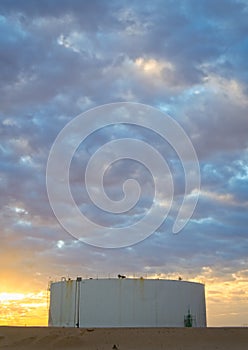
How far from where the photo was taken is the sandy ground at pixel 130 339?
45594mm

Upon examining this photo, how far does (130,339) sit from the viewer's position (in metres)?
48.4

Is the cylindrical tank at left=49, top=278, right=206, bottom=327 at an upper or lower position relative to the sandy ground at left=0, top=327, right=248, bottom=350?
upper

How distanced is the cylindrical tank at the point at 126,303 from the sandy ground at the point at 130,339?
655cm

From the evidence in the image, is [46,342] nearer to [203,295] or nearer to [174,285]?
[174,285]

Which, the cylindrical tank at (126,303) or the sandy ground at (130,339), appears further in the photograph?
the cylindrical tank at (126,303)

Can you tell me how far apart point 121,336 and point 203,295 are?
19754 mm

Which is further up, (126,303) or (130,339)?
(126,303)

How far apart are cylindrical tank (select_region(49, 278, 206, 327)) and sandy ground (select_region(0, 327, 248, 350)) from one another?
6.55 m

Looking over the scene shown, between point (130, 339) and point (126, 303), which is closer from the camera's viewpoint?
point (130, 339)

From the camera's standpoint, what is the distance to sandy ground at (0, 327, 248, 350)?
1795 inches

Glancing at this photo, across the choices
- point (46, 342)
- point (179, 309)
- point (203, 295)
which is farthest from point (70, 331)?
point (203, 295)

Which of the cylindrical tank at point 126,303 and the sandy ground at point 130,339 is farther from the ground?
the cylindrical tank at point 126,303

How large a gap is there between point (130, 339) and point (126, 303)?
441 inches

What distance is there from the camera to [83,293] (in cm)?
6131
